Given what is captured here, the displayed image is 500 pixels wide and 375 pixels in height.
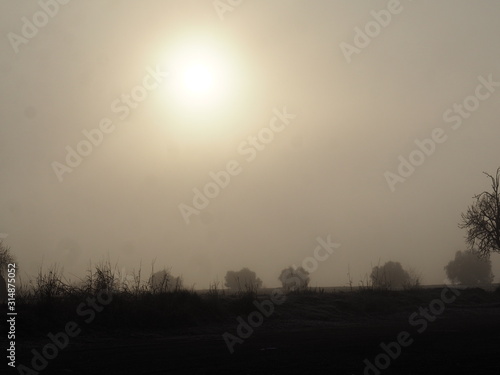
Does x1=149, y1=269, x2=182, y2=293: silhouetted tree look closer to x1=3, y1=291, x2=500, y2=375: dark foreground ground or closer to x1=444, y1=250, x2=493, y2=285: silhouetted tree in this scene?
x1=3, y1=291, x2=500, y2=375: dark foreground ground

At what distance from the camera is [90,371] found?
10.3 metres

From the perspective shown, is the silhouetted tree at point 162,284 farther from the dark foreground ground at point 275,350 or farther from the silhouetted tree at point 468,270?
the silhouetted tree at point 468,270

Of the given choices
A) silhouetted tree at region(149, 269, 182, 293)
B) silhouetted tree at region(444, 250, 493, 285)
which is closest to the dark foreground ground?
silhouetted tree at region(149, 269, 182, 293)

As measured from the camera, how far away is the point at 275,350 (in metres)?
13.2

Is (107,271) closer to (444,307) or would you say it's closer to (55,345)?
(55,345)

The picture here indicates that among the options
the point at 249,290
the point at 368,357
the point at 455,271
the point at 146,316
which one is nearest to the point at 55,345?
the point at 146,316

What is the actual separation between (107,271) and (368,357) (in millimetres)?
12660

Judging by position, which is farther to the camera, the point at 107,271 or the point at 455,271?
the point at 455,271

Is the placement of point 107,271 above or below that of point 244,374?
above

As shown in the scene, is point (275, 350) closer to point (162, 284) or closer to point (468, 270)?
point (162, 284)

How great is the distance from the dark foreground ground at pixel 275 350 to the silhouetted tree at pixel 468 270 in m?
114

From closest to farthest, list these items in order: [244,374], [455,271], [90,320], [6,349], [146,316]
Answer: [244,374] → [6,349] → [90,320] → [146,316] → [455,271]

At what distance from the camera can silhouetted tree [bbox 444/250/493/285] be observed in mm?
125000

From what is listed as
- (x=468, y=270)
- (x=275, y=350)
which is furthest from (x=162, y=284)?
(x=468, y=270)
